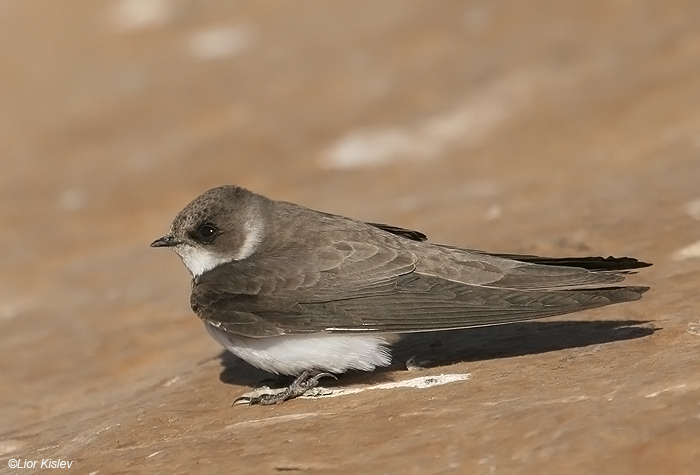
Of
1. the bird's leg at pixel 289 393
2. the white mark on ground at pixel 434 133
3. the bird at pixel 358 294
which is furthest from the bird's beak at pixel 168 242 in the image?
the white mark on ground at pixel 434 133

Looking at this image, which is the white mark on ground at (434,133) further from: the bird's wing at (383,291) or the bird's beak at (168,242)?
the bird's wing at (383,291)

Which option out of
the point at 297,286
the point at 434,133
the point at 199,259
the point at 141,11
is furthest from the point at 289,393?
the point at 141,11

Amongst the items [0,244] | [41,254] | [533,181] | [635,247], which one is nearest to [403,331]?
[635,247]

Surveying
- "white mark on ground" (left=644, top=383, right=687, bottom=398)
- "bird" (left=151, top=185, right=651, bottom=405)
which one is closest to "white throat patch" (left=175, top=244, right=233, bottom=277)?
"bird" (left=151, top=185, right=651, bottom=405)

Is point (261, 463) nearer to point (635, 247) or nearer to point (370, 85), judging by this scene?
point (635, 247)

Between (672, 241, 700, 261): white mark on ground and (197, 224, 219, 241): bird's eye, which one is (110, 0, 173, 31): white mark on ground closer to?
(197, 224, 219, 241): bird's eye
